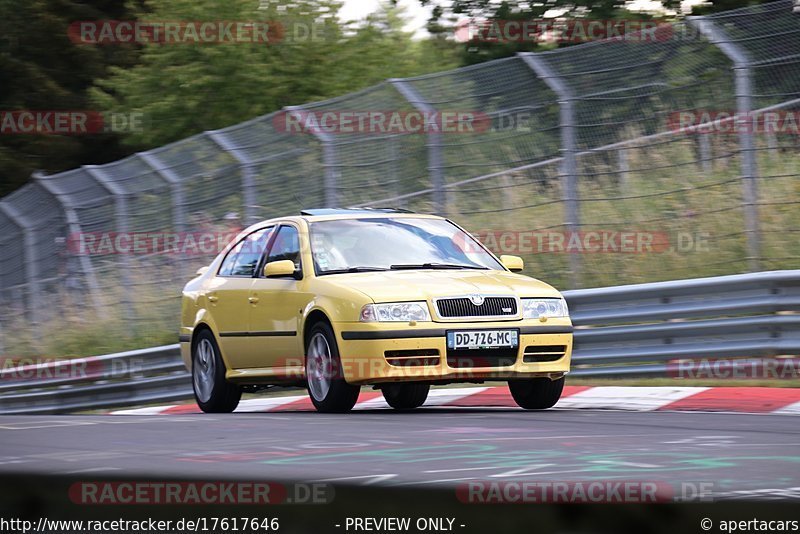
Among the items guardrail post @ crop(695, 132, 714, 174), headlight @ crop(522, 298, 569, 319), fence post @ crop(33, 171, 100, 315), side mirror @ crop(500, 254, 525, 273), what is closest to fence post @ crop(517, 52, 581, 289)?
guardrail post @ crop(695, 132, 714, 174)

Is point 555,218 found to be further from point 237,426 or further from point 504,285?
point 237,426

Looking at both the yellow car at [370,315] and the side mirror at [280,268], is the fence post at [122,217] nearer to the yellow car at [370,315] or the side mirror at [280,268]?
the yellow car at [370,315]

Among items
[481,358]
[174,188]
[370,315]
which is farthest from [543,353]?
[174,188]

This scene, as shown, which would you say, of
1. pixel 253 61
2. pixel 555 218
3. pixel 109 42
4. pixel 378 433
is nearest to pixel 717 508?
pixel 378 433

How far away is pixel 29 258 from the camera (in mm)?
20766

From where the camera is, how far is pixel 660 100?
40.1 feet

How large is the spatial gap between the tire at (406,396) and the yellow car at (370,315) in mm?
11

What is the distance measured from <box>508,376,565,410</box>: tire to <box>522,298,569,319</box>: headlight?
0.49 m

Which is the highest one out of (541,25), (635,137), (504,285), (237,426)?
(541,25)

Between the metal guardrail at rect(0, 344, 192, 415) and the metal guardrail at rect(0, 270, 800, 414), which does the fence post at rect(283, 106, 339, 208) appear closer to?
the metal guardrail at rect(0, 344, 192, 415)

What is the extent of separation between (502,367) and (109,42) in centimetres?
3669

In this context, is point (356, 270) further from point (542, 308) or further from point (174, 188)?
point (174, 188)

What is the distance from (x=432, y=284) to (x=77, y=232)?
10.9m

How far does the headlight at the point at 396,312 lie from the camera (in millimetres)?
9055
